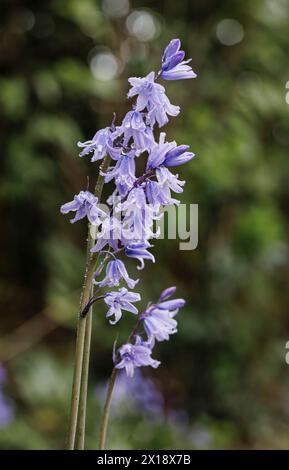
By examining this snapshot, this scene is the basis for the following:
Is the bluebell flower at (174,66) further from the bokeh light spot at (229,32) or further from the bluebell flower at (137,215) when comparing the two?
the bokeh light spot at (229,32)

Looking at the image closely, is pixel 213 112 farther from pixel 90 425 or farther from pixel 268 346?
pixel 90 425

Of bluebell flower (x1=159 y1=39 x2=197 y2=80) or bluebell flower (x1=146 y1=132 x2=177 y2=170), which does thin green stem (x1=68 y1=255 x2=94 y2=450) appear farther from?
bluebell flower (x1=159 y1=39 x2=197 y2=80)

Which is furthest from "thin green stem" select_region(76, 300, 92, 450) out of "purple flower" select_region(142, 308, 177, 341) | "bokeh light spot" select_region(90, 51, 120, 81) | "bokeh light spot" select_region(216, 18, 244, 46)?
"bokeh light spot" select_region(216, 18, 244, 46)

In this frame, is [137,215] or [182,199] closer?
[137,215]

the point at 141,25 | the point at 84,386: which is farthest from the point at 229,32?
the point at 84,386

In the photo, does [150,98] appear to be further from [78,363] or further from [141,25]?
[141,25]

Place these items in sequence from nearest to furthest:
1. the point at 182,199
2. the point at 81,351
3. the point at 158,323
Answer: the point at 81,351, the point at 158,323, the point at 182,199
